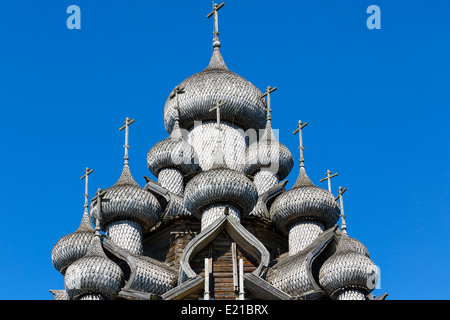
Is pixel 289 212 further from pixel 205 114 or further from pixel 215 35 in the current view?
pixel 215 35

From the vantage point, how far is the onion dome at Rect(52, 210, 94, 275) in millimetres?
21578

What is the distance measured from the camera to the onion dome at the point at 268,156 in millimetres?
24531

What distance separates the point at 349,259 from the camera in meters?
20.0

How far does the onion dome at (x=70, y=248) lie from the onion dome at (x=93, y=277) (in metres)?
1.55

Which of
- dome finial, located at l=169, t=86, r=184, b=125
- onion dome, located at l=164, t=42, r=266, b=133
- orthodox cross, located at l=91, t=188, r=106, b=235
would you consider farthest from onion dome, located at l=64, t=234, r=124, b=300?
onion dome, located at l=164, t=42, r=266, b=133

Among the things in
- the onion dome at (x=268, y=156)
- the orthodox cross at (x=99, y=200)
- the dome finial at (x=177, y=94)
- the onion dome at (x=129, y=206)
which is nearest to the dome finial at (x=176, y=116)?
the dome finial at (x=177, y=94)

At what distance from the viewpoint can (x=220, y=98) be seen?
25.1 m

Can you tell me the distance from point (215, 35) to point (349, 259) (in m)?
8.87

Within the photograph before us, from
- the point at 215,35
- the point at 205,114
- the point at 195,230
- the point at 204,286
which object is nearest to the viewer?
the point at 204,286

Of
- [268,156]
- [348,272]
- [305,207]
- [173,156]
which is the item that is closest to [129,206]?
[173,156]

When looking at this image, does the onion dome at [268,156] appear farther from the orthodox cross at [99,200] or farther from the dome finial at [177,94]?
the orthodox cross at [99,200]

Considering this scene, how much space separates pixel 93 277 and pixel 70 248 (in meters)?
2.16

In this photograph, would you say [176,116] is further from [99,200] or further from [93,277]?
[93,277]

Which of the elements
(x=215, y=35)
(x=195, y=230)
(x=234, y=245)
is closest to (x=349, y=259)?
(x=234, y=245)
